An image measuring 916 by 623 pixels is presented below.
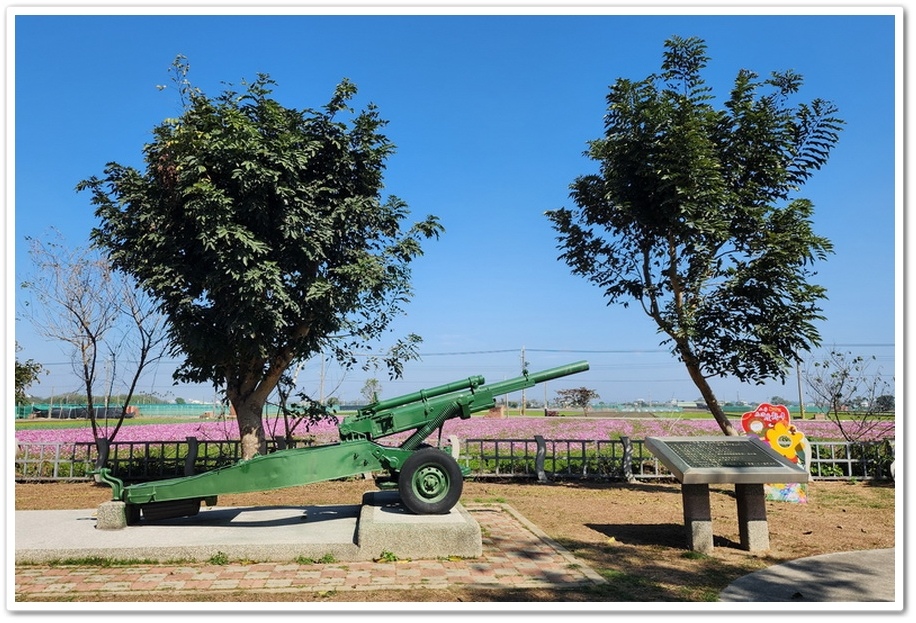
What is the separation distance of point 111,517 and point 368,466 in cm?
285

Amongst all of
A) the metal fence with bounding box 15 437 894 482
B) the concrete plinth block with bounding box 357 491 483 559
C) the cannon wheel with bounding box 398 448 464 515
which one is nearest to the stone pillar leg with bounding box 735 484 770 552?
the concrete plinth block with bounding box 357 491 483 559

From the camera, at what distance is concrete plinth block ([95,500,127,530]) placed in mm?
7363

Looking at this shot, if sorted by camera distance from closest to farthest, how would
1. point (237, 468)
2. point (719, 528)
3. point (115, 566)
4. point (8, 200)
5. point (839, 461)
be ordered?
point (8, 200) → point (115, 566) → point (237, 468) → point (719, 528) → point (839, 461)

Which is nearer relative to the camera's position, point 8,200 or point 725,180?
point 8,200

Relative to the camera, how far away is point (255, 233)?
10.8m

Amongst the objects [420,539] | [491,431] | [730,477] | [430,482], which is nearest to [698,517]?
[730,477]

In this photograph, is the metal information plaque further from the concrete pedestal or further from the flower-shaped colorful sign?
the flower-shaped colorful sign

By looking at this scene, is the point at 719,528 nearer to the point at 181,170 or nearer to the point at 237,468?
the point at 237,468

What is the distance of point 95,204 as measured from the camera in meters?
11.7

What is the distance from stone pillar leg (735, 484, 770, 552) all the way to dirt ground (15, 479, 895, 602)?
0.14 meters

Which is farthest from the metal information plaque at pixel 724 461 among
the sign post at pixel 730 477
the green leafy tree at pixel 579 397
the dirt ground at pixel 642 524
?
the green leafy tree at pixel 579 397

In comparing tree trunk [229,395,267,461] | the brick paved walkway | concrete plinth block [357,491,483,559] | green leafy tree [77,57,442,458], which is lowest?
the brick paved walkway
